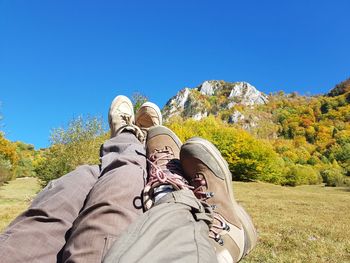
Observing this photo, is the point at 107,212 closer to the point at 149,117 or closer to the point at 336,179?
the point at 149,117

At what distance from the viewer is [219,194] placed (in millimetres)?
1792

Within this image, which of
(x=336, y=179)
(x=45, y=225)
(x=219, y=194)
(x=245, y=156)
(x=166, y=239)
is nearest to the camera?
(x=166, y=239)

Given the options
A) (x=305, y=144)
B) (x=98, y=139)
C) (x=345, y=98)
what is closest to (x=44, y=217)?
(x=98, y=139)

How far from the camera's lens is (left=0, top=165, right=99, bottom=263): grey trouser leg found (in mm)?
1188

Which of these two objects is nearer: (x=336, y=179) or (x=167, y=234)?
(x=167, y=234)

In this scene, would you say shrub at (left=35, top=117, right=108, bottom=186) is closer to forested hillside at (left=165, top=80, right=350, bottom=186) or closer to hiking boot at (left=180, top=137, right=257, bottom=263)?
forested hillside at (left=165, top=80, right=350, bottom=186)

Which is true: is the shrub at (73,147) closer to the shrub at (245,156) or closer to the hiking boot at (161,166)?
the shrub at (245,156)

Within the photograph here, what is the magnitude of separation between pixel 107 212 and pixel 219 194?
800 mm

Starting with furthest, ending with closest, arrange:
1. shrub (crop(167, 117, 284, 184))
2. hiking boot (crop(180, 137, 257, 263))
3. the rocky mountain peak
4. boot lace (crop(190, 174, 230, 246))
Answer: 1. the rocky mountain peak
2. shrub (crop(167, 117, 284, 184))
3. hiking boot (crop(180, 137, 257, 263))
4. boot lace (crop(190, 174, 230, 246))

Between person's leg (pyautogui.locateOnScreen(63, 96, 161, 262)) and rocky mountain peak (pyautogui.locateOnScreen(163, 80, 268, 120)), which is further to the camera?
rocky mountain peak (pyautogui.locateOnScreen(163, 80, 268, 120))

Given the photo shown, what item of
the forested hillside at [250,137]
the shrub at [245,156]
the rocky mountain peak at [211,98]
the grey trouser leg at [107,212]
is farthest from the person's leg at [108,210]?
the rocky mountain peak at [211,98]

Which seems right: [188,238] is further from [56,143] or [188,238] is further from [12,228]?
[56,143]

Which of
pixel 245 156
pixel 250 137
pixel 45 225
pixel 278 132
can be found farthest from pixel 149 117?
pixel 278 132

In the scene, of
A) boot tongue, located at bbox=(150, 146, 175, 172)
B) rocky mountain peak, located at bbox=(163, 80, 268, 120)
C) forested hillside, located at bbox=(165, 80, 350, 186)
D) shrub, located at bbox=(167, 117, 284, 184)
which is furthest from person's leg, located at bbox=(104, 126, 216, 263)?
rocky mountain peak, located at bbox=(163, 80, 268, 120)
